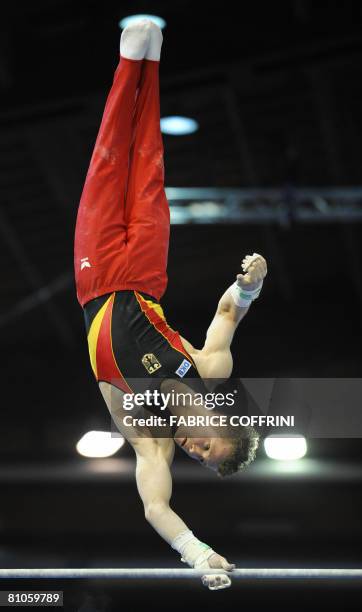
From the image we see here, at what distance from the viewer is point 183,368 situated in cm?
471

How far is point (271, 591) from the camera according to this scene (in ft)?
28.6

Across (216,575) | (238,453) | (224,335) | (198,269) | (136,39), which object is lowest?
(216,575)

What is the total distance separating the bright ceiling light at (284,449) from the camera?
10.5m

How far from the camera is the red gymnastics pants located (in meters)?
4.88

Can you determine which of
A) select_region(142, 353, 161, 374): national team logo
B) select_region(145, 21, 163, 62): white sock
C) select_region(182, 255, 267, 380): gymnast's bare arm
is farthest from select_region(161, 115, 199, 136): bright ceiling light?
select_region(142, 353, 161, 374): national team logo

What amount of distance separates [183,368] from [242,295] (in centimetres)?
45

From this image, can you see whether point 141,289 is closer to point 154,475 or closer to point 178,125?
point 154,475

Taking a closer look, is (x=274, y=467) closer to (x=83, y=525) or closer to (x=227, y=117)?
(x=83, y=525)

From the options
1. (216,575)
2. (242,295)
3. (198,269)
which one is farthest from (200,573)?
(198,269)

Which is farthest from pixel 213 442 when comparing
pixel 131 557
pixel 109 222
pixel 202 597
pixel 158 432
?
pixel 131 557

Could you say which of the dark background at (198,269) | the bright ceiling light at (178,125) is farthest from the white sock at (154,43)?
the bright ceiling light at (178,125)

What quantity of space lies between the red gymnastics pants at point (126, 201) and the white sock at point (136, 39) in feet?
0.13

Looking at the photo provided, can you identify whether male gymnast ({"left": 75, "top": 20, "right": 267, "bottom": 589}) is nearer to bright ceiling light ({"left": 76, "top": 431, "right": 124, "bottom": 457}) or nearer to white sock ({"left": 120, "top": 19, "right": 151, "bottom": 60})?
white sock ({"left": 120, "top": 19, "right": 151, "bottom": 60})

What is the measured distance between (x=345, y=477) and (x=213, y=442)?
6160 mm
